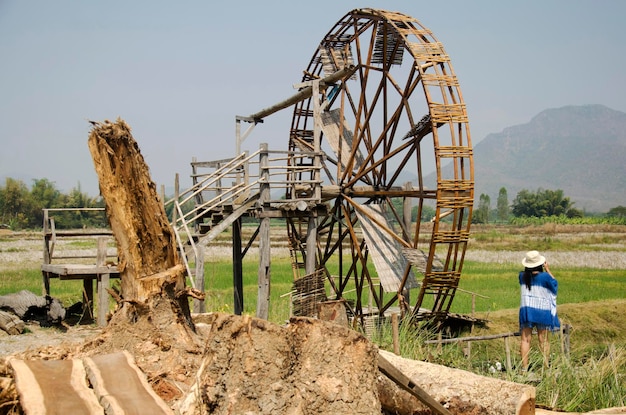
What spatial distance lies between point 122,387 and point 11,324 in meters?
9.82

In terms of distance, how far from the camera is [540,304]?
8422 mm

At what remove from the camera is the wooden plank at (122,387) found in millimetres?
5266

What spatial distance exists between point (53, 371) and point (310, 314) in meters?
7.70

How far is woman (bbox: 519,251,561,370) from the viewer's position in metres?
8.35

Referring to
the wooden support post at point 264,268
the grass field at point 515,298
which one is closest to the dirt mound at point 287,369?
the grass field at point 515,298

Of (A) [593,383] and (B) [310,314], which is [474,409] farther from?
(B) [310,314]

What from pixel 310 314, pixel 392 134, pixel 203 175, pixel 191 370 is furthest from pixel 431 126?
pixel 191 370

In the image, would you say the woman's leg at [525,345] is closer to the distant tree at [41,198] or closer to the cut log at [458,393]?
the cut log at [458,393]

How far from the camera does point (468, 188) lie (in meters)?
11.8

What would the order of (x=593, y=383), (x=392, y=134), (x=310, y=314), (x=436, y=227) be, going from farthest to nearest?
(x=392, y=134)
(x=310, y=314)
(x=436, y=227)
(x=593, y=383)

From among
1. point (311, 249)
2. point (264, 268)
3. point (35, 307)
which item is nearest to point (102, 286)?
point (35, 307)

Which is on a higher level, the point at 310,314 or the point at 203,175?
the point at 203,175

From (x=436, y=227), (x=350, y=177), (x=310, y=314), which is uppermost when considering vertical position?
(x=350, y=177)

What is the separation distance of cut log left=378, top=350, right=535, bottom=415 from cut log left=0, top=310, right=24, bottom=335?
403 inches
